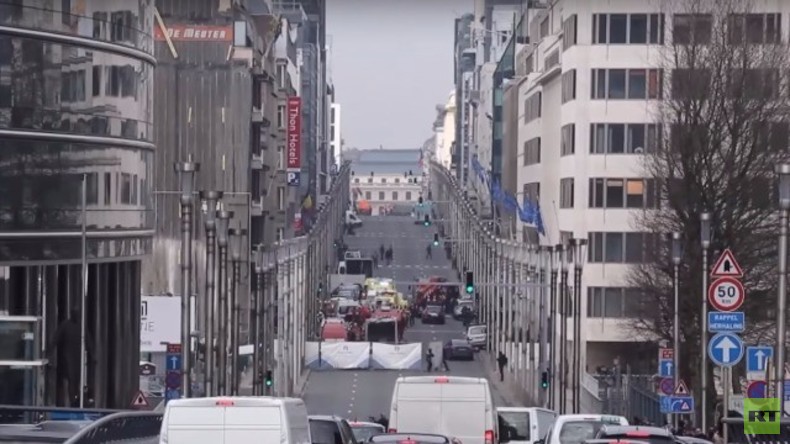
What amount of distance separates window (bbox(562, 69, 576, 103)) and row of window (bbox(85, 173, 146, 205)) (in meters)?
34.8

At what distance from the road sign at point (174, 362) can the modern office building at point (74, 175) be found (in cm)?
108

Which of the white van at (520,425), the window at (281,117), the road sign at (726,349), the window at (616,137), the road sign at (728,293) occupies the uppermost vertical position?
the window at (281,117)

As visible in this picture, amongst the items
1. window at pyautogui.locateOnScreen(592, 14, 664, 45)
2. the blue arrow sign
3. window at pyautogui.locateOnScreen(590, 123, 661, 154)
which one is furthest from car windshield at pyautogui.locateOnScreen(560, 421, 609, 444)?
window at pyautogui.locateOnScreen(590, 123, 661, 154)

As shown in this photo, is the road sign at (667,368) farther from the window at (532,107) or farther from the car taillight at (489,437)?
the window at (532,107)

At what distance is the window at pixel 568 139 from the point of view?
8350cm

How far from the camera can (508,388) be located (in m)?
82.9

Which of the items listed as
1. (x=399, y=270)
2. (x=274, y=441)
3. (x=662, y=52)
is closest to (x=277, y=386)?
(x=662, y=52)

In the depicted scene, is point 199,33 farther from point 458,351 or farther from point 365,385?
point 365,385

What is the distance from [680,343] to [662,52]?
15.1 meters

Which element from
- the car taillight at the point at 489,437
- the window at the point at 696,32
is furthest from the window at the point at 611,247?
the car taillight at the point at 489,437

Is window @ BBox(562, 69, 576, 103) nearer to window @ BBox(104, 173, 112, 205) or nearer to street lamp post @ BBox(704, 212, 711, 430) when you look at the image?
street lamp post @ BBox(704, 212, 711, 430)

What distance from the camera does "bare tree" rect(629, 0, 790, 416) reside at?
5275cm

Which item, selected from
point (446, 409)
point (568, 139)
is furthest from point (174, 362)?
point (568, 139)

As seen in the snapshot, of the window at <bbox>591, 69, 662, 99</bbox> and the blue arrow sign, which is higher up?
the window at <bbox>591, 69, 662, 99</bbox>
